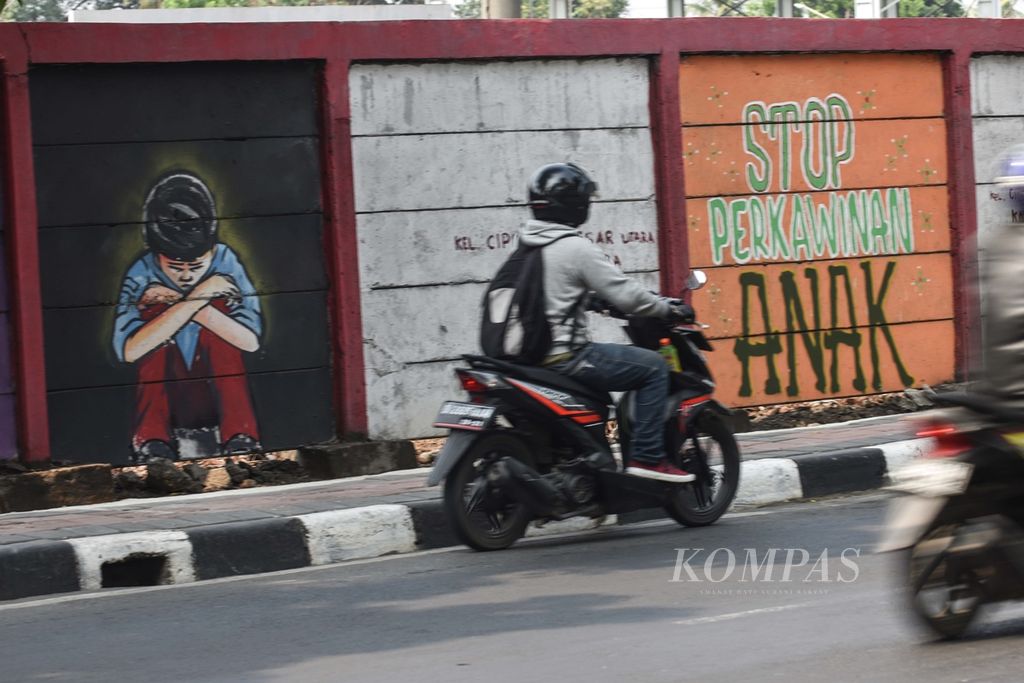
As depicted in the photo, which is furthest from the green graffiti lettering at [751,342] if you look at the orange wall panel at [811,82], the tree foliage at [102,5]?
the tree foliage at [102,5]

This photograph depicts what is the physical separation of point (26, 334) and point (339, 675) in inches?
169

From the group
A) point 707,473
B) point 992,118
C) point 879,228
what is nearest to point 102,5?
point 992,118

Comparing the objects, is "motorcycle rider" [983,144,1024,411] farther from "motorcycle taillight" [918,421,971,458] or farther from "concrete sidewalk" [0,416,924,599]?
"concrete sidewalk" [0,416,924,599]

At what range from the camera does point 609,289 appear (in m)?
6.84

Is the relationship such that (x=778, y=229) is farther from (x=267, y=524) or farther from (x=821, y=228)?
(x=267, y=524)

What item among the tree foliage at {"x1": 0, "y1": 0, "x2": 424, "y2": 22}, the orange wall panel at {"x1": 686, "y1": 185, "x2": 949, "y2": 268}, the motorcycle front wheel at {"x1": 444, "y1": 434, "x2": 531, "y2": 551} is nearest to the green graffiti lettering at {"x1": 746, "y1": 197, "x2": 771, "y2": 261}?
the orange wall panel at {"x1": 686, "y1": 185, "x2": 949, "y2": 268}

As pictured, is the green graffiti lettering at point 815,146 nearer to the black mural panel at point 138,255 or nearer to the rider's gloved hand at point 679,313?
the black mural panel at point 138,255

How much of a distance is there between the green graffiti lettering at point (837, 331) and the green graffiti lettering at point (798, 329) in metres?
0.09

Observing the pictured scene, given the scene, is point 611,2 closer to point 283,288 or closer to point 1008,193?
point 283,288

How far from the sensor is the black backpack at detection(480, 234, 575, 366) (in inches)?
269

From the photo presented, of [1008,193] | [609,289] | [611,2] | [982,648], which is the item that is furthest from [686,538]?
[611,2]

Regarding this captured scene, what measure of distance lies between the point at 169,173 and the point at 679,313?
3.23 metres

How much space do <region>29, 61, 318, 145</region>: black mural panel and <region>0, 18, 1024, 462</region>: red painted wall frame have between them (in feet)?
0.34

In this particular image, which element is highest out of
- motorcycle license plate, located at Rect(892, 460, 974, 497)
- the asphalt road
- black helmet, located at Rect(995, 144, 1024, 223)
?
black helmet, located at Rect(995, 144, 1024, 223)
